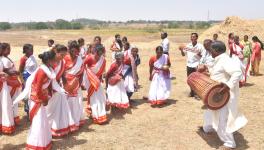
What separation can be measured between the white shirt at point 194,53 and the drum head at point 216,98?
4099 mm

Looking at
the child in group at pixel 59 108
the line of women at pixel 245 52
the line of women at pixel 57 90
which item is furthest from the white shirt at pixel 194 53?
the child in group at pixel 59 108

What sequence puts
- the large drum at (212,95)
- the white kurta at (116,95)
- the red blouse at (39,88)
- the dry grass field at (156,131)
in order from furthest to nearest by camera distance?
the white kurta at (116,95) → the dry grass field at (156,131) → the large drum at (212,95) → the red blouse at (39,88)

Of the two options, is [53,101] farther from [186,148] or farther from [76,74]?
[186,148]

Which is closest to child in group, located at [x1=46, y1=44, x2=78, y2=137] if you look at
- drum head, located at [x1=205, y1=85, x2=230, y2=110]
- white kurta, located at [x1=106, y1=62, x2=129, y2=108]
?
white kurta, located at [x1=106, y1=62, x2=129, y2=108]

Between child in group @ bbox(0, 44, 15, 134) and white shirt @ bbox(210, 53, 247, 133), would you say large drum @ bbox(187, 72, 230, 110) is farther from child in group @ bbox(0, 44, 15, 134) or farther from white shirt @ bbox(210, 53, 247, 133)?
child in group @ bbox(0, 44, 15, 134)

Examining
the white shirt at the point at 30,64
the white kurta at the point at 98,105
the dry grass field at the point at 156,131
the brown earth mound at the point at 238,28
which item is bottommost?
the dry grass field at the point at 156,131

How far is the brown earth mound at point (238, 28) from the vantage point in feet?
108

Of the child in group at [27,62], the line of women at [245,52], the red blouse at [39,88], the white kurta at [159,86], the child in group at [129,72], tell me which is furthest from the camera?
the line of women at [245,52]

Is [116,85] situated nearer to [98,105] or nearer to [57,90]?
[98,105]

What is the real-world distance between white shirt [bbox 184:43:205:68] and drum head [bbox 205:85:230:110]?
13.4 feet

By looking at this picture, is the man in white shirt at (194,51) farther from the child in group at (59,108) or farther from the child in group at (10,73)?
the child in group at (10,73)

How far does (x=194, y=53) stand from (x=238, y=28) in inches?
931

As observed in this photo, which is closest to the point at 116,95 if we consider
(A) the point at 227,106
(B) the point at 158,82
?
(B) the point at 158,82

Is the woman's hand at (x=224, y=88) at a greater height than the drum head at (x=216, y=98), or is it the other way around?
the woman's hand at (x=224, y=88)
